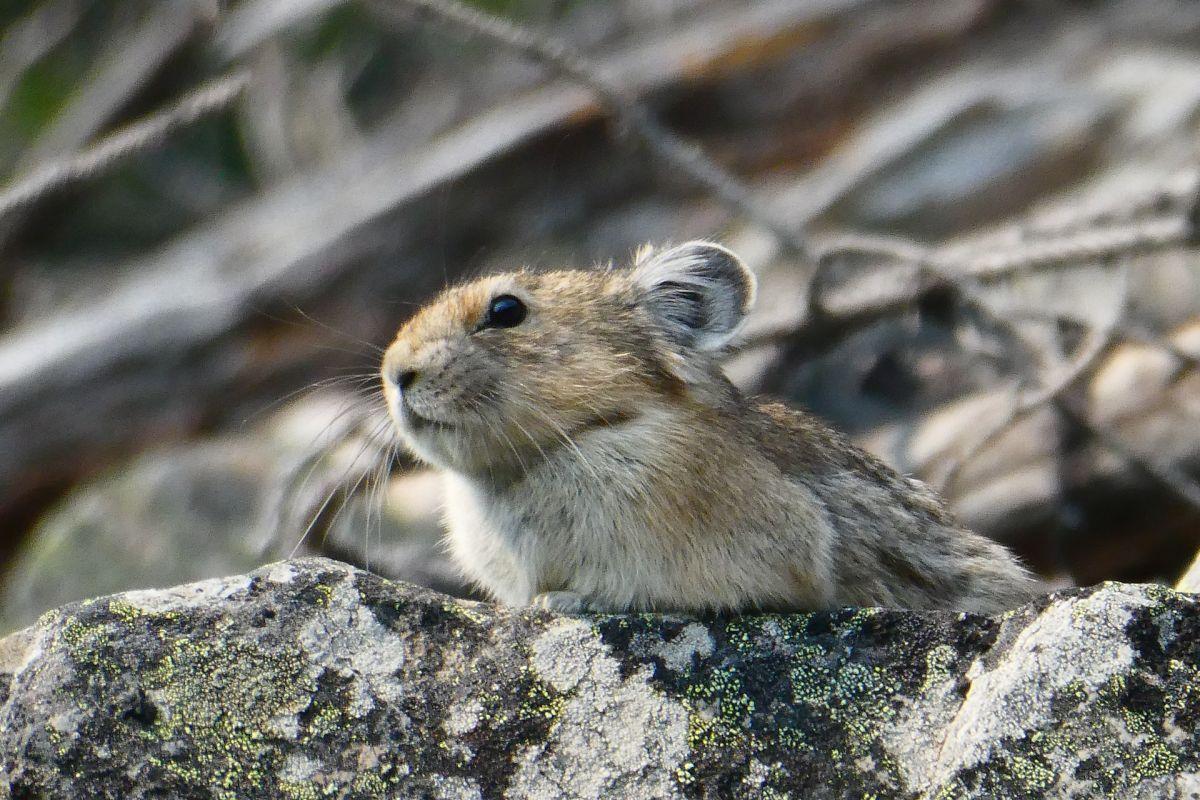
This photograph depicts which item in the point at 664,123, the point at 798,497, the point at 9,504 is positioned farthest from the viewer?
the point at 664,123

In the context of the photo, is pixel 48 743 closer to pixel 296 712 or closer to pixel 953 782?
pixel 296 712

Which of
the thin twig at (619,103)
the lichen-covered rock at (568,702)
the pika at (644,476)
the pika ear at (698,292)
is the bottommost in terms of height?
the lichen-covered rock at (568,702)

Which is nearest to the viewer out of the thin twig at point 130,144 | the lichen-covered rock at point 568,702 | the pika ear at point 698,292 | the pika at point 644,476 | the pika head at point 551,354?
the lichen-covered rock at point 568,702

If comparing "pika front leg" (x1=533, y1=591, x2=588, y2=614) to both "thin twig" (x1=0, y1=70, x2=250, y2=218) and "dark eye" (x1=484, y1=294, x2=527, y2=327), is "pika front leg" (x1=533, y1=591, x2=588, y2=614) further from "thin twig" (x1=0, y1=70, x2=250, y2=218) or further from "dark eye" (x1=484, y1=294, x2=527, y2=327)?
"thin twig" (x1=0, y1=70, x2=250, y2=218)

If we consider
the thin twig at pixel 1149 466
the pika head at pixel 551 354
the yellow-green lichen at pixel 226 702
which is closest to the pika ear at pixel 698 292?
the pika head at pixel 551 354

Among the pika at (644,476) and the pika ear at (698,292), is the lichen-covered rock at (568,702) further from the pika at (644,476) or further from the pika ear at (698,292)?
the pika ear at (698,292)

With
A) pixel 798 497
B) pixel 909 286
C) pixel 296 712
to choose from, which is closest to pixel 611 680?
pixel 296 712

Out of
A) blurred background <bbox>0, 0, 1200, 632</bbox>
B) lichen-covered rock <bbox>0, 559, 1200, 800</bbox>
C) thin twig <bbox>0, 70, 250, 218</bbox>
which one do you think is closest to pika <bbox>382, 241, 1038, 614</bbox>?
lichen-covered rock <bbox>0, 559, 1200, 800</bbox>
